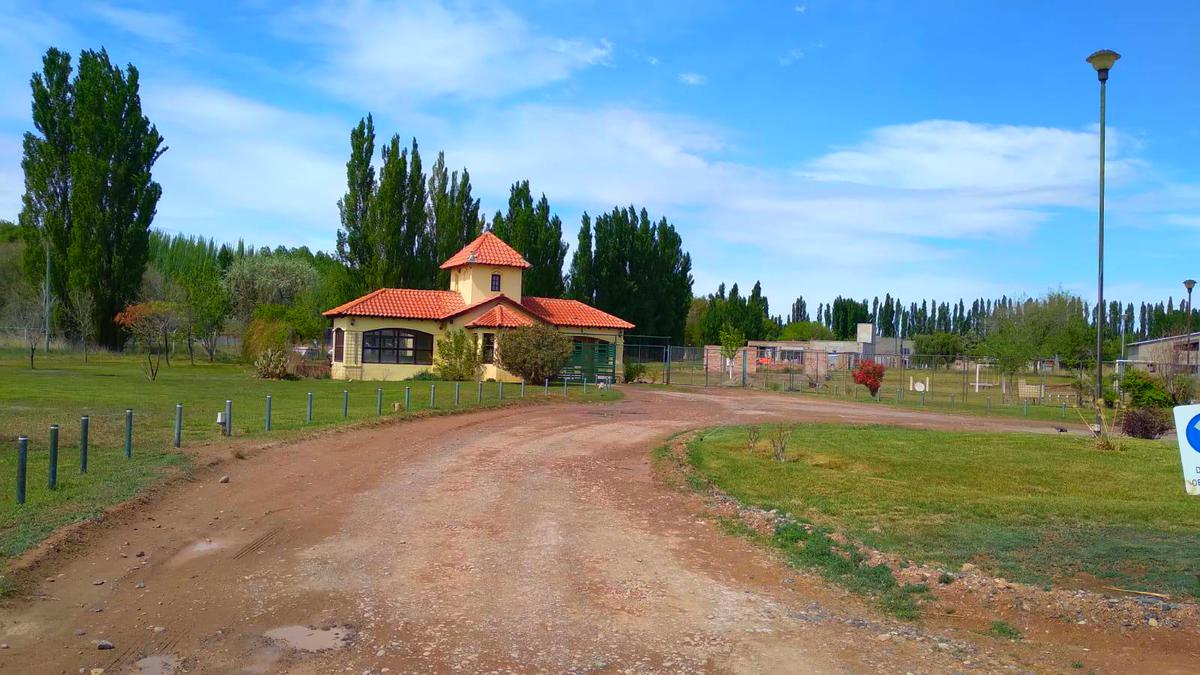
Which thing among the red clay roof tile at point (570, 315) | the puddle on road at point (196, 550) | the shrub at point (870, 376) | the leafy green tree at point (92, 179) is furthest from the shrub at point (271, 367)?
the puddle on road at point (196, 550)

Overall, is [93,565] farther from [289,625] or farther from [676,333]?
[676,333]

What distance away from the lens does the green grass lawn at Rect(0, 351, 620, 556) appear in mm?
10039

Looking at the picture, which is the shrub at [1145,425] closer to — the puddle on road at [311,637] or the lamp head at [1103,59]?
the lamp head at [1103,59]

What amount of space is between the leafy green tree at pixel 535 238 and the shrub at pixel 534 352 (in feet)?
98.8

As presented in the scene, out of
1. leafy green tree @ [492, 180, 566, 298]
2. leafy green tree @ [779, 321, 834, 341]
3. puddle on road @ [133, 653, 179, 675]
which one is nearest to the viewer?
puddle on road @ [133, 653, 179, 675]

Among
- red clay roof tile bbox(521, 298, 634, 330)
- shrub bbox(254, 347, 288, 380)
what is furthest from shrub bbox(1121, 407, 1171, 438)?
shrub bbox(254, 347, 288, 380)

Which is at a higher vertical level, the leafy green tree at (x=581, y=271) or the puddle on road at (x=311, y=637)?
the leafy green tree at (x=581, y=271)

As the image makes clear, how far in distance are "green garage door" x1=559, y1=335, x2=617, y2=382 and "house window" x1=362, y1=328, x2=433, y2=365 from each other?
7813 millimetres

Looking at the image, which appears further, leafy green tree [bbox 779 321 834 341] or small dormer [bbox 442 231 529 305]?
leafy green tree [bbox 779 321 834 341]

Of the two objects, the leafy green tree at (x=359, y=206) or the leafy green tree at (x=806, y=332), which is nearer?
the leafy green tree at (x=359, y=206)

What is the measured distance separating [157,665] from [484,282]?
4165 cm

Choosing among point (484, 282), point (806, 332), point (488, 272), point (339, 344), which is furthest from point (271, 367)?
A: point (806, 332)

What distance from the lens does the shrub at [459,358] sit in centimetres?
4072

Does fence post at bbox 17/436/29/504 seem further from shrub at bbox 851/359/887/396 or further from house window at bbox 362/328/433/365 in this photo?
shrub at bbox 851/359/887/396
